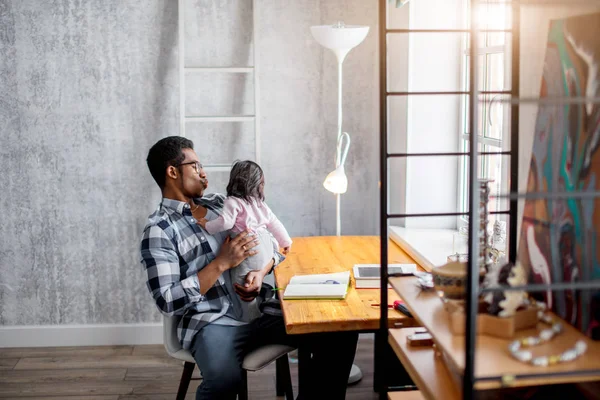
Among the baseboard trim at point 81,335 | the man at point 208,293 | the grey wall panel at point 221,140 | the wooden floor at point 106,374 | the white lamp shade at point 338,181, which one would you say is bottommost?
the wooden floor at point 106,374

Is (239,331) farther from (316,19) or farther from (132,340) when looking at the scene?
(316,19)

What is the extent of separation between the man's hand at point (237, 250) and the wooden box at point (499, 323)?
141 centimetres

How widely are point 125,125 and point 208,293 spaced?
155 cm

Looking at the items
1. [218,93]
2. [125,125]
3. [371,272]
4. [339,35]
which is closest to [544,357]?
[371,272]

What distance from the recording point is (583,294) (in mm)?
1674

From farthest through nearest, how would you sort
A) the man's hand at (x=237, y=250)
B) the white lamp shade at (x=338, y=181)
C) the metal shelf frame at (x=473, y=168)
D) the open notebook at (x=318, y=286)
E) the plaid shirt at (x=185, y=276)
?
the white lamp shade at (x=338, y=181)
the man's hand at (x=237, y=250)
the plaid shirt at (x=185, y=276)
the open notebook at (x=318, y=286)
the metal shelf frame at (x=473, y=168)

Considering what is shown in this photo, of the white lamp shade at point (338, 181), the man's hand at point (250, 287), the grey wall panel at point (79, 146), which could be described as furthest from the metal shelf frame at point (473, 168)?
the grey wall panel at point (79, 146)

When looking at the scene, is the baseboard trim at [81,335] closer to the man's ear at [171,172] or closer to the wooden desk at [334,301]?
the wooden desk at [334,301]

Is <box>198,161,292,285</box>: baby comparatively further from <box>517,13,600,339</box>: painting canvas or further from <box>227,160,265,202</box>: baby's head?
<box>517,13,600,339</box>: painting canvas

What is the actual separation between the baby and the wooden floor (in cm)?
83

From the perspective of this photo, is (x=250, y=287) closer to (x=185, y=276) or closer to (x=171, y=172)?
(x=185, y=276)

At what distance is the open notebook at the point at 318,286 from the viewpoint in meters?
2.73

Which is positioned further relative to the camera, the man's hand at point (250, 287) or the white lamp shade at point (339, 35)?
the white lamp shade at point (339, 35)

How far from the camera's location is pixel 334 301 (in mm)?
2705
